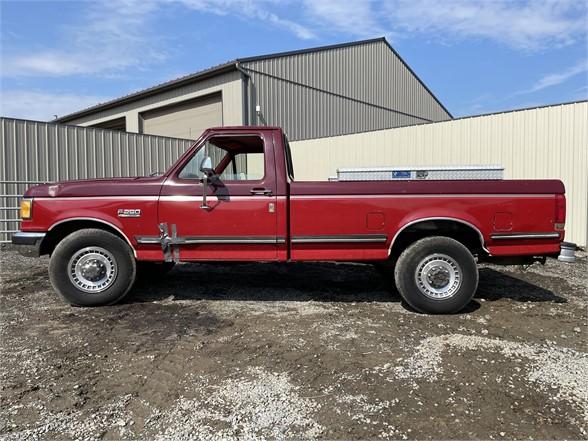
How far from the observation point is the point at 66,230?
205 inches

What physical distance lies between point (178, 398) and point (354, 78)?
1897 cm

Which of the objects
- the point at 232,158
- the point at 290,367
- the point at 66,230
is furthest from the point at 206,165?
the point at 290,367

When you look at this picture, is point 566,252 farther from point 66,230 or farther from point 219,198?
point 66,230

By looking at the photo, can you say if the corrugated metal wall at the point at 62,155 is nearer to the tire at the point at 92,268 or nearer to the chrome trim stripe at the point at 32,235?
the chrome trim stripe at the point at 32,235

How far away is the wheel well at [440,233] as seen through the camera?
485 cm

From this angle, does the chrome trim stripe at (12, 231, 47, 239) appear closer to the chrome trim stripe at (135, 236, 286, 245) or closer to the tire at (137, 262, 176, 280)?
the chrome trim stripe at (135, 236, 286, 245)

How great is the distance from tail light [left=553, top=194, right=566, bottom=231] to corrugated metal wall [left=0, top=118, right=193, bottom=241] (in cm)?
1038

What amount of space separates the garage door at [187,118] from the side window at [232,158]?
11.3 metres

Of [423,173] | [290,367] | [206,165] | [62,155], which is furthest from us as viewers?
[62,155]

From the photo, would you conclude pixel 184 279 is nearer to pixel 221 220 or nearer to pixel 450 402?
pixel 221 220

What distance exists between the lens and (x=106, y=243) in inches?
194

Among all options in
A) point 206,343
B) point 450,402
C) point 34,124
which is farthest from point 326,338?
point 34,124

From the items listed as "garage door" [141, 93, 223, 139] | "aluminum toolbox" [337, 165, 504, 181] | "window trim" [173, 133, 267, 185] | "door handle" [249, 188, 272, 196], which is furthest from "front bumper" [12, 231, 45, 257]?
"garage door" [141, 93, 223, 139]

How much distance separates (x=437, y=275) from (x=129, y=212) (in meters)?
3.50
